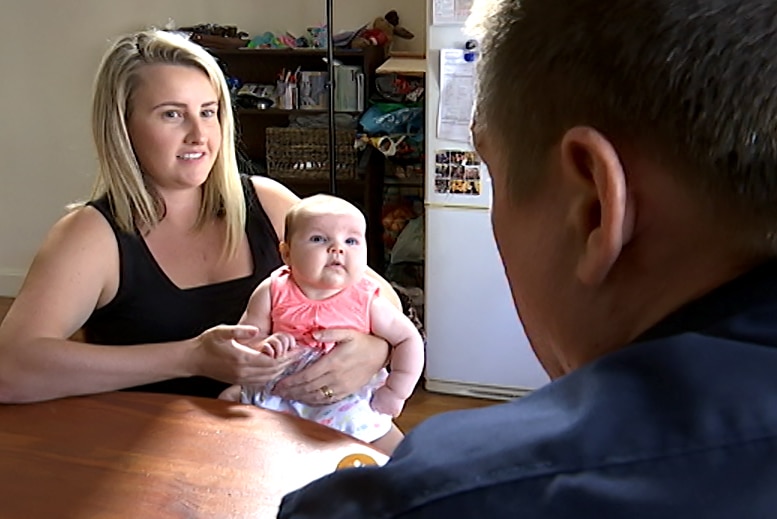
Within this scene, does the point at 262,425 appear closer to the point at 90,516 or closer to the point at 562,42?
the point at 90,516

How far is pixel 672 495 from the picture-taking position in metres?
0.41

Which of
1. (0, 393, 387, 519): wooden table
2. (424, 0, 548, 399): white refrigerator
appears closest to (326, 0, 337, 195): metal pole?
(424, 0, 548, 399): white refrigerator

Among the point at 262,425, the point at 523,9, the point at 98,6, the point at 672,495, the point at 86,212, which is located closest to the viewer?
the point at 672,495

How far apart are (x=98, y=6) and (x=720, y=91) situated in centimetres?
370

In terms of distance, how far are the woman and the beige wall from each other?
197cm

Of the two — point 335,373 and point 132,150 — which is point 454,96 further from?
point 335,373

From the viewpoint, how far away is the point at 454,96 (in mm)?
2854

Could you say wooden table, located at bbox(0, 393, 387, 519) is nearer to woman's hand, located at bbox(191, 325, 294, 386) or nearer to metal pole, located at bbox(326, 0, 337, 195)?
woman's hand, located at bbox(191, 325, 294, 386)

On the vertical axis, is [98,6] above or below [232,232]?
above

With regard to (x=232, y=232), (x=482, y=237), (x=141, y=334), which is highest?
(x=232, y=232)

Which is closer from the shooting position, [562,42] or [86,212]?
[562,42]

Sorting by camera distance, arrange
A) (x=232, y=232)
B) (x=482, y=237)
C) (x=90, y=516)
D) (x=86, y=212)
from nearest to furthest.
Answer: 1. (x=90, y=516)
2. (x=86, y=212)
3. (x=232, y=232)
4. (x=482, y=237)

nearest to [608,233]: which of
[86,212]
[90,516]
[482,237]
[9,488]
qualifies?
[90,516]

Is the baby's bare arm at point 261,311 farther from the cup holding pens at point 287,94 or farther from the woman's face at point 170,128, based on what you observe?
the cup holding pens at point 287,94
